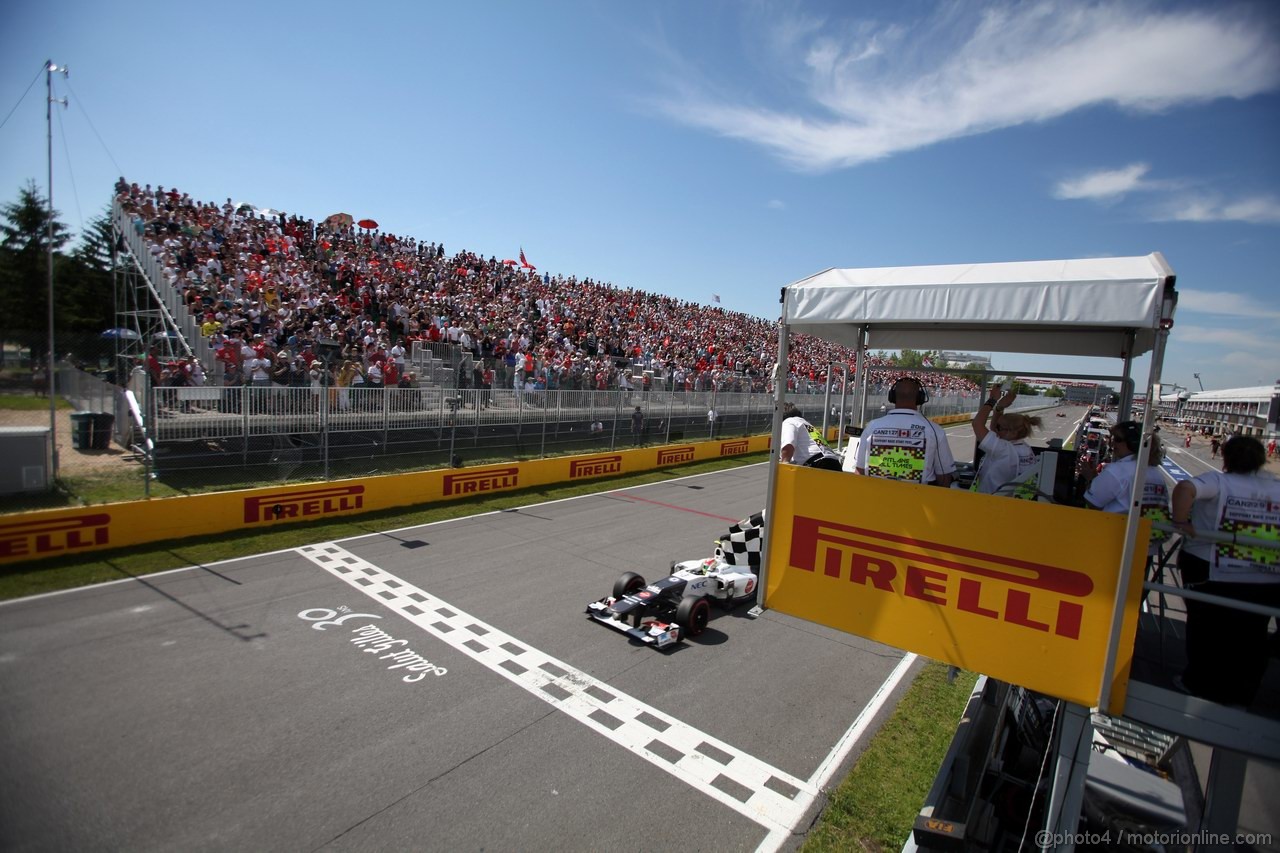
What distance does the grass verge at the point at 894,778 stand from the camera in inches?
171

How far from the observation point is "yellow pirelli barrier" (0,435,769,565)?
8461 mm

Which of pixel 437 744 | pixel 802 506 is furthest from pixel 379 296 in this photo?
pixel 802 506

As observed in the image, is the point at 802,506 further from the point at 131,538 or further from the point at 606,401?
the point at 606,401

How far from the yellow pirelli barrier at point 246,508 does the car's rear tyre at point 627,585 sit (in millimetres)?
6734

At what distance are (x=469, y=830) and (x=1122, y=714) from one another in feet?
13.3

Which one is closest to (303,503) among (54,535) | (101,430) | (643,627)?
(54,535)

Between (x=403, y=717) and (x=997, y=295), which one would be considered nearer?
(x=997, y=295)

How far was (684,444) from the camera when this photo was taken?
21.8m

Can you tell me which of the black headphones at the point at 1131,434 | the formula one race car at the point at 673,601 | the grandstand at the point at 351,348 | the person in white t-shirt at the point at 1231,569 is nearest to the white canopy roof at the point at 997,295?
the black headphones at the point at 1131,434

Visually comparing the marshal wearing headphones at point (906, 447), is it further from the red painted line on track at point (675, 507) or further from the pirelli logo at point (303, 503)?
the pirelli logo at point (303, 503)

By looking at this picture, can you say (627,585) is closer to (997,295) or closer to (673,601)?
(673,601)

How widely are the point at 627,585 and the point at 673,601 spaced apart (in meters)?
0.64

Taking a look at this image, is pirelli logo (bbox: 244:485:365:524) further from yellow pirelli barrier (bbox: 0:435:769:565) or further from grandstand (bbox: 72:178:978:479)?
grandstand (bbox: 72:178:978:479)

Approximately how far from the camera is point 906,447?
4.04 meters
